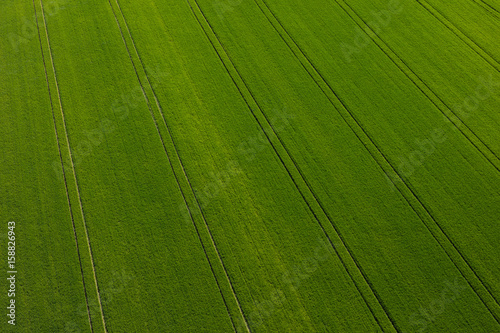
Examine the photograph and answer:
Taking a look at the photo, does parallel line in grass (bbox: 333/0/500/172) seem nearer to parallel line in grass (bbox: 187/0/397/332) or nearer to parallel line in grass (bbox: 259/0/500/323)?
parallel line in grass (bbox: 259/0/500/323)

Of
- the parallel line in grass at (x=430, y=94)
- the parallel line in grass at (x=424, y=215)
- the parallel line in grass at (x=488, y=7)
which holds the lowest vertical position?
the parallel line in grass at (x=424, y=215)

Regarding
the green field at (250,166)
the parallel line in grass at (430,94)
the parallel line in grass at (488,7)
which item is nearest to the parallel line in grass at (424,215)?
the green field at (250,166)

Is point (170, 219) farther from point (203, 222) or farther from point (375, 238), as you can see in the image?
point (375, 238)

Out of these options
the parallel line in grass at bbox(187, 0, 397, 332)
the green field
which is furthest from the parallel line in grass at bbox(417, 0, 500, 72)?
the parallel line in grass at bbox(187, 0, 397, 332)

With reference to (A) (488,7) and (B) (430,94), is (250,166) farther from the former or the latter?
(A) (488,7)

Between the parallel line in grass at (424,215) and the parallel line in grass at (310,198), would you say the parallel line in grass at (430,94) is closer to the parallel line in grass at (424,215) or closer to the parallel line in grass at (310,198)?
the parallel line in grass at (424,215)
